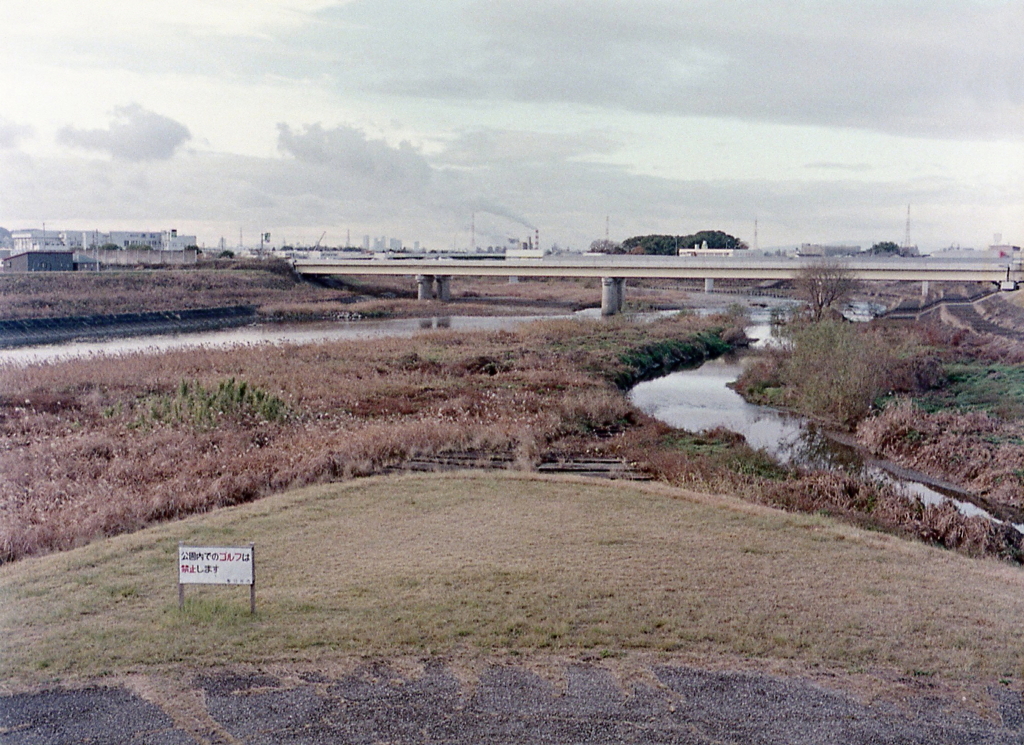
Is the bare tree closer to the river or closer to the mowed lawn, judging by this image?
the river

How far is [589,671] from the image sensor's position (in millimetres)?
7766

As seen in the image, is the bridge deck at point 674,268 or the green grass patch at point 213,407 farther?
the bridge deck at point 674,268

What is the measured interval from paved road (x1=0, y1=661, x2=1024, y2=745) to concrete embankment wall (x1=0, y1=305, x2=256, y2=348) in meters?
42.1

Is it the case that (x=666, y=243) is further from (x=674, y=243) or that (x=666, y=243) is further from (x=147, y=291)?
(x=147, y=291)

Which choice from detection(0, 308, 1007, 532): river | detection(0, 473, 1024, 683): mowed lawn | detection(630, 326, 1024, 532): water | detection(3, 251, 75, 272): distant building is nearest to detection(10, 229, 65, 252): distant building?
detection(3, 251, 75, 272): distant building

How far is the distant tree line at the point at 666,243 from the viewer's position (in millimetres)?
127812

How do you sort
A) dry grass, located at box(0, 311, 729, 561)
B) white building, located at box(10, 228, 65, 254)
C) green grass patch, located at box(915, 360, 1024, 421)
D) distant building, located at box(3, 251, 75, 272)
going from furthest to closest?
white building, located at box(10, 228, 65, 254), distant building, located at box(3, 251, 75, 272), green grass patch, located at box(915, 360, 1024, 421), dry grass, located at box(0, 311, 729, 561)

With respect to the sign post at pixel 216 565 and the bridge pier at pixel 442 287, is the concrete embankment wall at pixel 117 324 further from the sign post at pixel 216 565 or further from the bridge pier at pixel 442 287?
the sign post at pixel 216 565

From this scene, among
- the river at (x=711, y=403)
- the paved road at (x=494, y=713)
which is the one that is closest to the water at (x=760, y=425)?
the river at (x=711, y=403)

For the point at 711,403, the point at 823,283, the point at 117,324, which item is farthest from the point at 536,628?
the point at 117,324

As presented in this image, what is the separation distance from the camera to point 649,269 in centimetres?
6488

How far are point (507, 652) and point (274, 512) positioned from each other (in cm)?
595

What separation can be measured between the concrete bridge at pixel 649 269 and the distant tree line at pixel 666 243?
52.2 m

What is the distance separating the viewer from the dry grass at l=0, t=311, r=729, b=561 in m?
13.9
